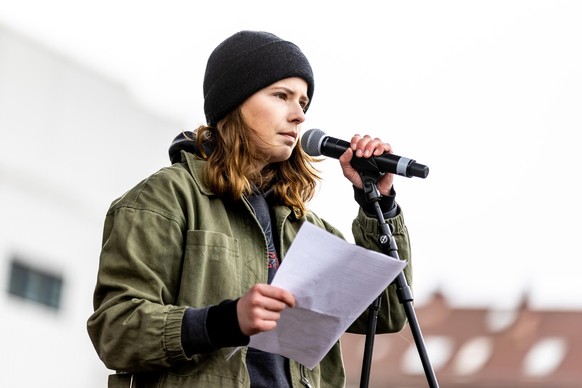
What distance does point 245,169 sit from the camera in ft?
8.06

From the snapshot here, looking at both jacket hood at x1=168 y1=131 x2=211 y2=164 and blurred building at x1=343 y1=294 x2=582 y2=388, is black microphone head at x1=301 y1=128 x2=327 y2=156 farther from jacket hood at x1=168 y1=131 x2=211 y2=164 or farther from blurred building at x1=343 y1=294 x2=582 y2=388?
blurred building at x1=343 y1=294 x2=582 y2=388

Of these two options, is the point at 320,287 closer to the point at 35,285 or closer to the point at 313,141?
the point at 313,141

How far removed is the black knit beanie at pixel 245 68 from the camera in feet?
8.25

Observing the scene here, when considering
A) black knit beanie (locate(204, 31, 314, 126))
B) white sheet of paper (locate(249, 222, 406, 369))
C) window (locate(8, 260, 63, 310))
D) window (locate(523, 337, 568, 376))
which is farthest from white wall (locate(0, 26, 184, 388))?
white sheet of paper (locate(249, 222, 406, 369))

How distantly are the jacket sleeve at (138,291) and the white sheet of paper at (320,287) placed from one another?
0.54 ft

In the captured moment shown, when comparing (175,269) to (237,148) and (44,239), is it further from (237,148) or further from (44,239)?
(44,239)

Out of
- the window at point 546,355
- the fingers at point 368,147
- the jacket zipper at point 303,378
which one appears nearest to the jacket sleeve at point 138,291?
Result: the jacket zipper at point 303,378

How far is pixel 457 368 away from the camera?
70.6ft

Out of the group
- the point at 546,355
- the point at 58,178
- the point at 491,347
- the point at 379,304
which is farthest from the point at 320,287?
the point at 58,178

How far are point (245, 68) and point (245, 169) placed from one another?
0.22 metres

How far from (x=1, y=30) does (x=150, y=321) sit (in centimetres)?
1848

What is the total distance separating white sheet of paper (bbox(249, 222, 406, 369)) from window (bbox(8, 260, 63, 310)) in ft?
61.1

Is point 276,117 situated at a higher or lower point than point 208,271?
higher

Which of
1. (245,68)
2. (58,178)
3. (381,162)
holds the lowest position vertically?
(381,162)
